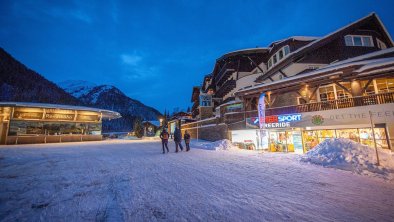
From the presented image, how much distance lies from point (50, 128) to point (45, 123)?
3.00 feet

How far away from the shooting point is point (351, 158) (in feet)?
25.8

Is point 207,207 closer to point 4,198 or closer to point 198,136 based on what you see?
point 4,198

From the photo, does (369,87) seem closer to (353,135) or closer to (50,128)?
(353,135)

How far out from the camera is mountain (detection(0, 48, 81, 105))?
49.8 meters

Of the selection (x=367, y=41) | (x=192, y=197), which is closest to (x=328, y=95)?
(x=367, y=41)

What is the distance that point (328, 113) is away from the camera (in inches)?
519

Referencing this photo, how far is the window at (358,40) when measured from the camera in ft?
60.1

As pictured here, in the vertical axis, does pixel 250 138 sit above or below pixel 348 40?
below

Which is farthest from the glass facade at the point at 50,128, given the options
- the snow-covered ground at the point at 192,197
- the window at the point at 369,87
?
the window at the point at 369,87

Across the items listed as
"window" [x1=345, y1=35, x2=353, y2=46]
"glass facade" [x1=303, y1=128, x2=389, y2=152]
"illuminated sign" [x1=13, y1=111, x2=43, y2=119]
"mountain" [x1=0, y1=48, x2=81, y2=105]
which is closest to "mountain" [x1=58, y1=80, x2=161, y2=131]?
"mountain" [x1=0, y1=48, x2=81, y2=105]

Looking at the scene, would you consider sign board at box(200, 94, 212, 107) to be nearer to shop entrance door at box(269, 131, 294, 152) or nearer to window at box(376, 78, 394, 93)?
→ shop entrance door at box(269, 131, 294, 152)

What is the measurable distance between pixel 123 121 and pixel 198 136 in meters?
90.1

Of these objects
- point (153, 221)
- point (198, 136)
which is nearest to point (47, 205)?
point (153, 221)

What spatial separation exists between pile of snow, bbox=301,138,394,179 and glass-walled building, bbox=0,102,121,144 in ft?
97.9
